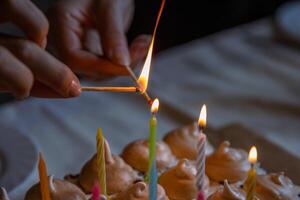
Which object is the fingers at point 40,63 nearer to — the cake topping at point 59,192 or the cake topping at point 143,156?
the cake topping at point 59,192

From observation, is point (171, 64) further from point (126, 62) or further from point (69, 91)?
point (69, 91)

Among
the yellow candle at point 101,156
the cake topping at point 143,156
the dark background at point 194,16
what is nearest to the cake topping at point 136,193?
the yellow candle at point 101,156

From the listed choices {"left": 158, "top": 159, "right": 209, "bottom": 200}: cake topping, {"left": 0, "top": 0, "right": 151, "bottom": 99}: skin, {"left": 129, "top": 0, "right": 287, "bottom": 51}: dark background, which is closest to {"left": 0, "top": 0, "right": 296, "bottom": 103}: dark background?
{"left": 129, "top": 0, "right": 287, "bottom": 51}: dark background

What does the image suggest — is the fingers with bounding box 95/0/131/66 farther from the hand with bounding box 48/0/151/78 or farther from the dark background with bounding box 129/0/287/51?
the dark background with bounding box 129/0/287/51

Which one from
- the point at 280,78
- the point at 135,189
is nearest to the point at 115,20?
the point at 135,189

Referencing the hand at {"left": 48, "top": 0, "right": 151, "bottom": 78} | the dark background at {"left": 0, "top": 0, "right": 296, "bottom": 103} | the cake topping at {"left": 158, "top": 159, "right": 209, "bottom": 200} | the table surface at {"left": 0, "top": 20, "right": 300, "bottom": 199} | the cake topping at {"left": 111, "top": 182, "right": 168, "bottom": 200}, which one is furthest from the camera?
the dark background at {"left": 0, "top": 0, "right": 296, "bottom": 103}

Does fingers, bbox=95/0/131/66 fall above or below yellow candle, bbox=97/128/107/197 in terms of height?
above

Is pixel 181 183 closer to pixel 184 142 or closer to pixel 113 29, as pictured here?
pixel 184 142

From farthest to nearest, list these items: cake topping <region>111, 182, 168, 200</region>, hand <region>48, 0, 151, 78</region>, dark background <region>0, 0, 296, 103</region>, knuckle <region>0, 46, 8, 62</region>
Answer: dark background <region>0, 0, 296, 103</region>
hand <region>48, 0, 151, 78</region>
cake topping <region>111, 182, 168, 200</region>
knuckle <region>0, 46, 8, 62</region>

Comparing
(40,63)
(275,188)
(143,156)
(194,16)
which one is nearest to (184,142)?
(143,156)
